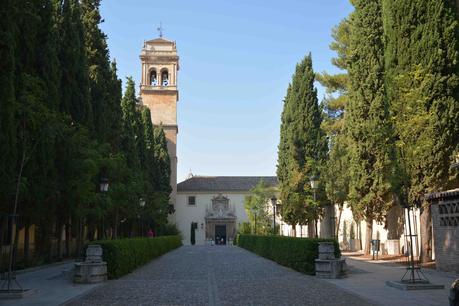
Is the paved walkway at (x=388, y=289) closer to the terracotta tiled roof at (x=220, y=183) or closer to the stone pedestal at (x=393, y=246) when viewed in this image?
the stone pedestal at (x=393, y=246)

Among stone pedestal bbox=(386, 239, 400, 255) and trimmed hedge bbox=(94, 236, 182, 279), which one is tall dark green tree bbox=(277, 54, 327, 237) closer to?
stone pedestal bbox=(386, 239, 400, 255)

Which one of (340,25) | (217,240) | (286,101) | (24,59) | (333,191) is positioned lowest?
(217,240)

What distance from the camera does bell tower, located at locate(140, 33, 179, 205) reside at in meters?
64.1

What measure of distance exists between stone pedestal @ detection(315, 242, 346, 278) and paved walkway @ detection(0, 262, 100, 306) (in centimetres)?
658

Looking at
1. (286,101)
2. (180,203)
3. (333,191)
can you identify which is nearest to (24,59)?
(333,191)

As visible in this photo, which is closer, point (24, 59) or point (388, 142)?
point (388, 142)

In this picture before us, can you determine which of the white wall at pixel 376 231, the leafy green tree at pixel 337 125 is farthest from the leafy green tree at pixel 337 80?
the white wall at pixel 376 231

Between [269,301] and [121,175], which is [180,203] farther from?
[269,301]

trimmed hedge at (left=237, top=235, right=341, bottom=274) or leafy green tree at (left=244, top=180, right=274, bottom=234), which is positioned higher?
leafy green tree at (left=244, top=180, right=274, bottom=234)

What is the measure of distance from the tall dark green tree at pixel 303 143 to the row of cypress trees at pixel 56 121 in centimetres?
1084

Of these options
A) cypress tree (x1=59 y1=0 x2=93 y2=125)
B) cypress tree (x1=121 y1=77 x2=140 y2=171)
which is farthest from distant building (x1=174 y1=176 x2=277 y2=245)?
cypress tree (x1=59 y1=0 x2=93 y2=125)

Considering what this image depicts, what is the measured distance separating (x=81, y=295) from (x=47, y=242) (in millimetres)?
12156

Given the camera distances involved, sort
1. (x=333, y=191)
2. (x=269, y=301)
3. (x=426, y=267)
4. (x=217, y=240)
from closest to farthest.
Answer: (x=269, y=301)
(x=426, y=267)
(x=333, y=191)
(x=217, y=240)

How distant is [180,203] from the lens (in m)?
64.8
